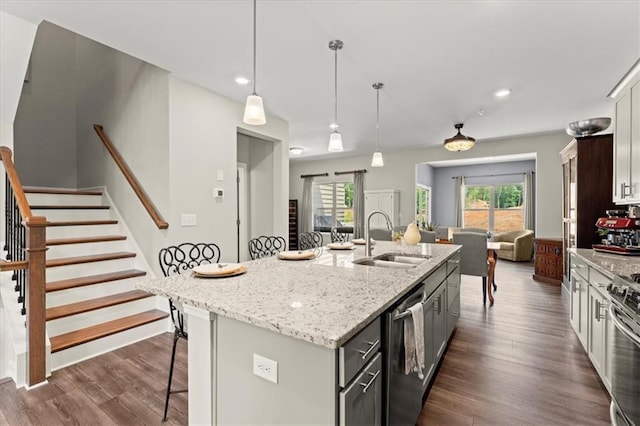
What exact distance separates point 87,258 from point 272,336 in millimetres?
3112

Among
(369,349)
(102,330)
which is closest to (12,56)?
(102,330)

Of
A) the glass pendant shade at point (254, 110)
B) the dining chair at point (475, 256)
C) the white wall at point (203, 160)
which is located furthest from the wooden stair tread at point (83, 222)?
the dining chair at point (475, 256)

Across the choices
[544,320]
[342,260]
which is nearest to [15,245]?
[342,260]

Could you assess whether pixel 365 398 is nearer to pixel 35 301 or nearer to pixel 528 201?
pixel 35 301

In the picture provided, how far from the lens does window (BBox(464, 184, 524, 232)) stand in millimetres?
8500

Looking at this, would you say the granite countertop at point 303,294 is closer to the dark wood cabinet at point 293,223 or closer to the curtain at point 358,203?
the curtain at point 358,203

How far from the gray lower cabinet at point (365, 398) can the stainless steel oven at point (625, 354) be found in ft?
4.47

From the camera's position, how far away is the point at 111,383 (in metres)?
2.19

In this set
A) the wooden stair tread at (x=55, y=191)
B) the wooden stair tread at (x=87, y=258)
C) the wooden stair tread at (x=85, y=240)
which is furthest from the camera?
the wooden stair tread at (x=55, y=191)

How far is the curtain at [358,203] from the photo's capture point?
7.91 metres

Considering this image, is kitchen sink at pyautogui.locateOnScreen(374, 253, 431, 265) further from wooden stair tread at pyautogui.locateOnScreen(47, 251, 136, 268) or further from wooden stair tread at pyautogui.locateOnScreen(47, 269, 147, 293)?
wooden stair tread at pyautogui.locateOnScreen(47, 251, 136, 268)

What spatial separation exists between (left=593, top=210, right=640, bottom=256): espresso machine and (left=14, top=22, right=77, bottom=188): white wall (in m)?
6.83

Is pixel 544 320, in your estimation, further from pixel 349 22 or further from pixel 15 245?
pixel 15 245

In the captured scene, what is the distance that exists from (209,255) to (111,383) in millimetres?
1691
